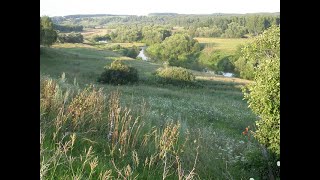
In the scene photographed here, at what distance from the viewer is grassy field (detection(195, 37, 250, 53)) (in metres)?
4.49

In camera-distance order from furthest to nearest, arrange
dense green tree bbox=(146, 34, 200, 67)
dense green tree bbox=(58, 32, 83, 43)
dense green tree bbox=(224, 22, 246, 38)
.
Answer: dense green tree bbox=(58, 32, 83, 43) < dense green tree bbox=(146, 34, 200, 67) < dense green tree bbox=(224, 22, 246, 38)

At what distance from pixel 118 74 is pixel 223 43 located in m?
1.53

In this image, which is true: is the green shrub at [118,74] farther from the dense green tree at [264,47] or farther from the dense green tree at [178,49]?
the dense green tree at [264,47]

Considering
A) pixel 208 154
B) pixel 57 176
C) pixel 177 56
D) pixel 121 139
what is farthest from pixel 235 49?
pixel 57 176

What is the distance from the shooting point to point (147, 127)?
13.9 ft

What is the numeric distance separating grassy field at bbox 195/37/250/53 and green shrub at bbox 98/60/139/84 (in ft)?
3.30

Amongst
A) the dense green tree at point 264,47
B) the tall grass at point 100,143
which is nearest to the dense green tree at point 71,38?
the tall grass at point 100,143

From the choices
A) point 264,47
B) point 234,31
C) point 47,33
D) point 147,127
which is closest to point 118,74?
point 47,33

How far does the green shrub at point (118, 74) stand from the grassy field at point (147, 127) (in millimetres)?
88

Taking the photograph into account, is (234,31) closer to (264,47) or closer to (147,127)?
(264,47)

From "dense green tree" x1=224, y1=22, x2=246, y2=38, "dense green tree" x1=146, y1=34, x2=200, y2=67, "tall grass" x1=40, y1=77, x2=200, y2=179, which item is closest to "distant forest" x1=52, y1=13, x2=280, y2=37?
"dense green tree" x1=224, y1=22, x2=246, y2=38

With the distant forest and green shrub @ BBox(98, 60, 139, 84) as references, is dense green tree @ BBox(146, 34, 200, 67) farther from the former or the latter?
green shrub @ BBox(98, 60, 139, 84)

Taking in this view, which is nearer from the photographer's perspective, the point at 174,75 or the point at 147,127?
the point at 147,127
